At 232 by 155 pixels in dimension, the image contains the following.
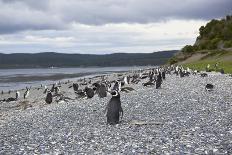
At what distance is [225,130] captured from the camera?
13.1m

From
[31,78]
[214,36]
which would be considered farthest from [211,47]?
[31,78]

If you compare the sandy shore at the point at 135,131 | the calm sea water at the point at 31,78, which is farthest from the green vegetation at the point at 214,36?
the sandy shore at the point at 135,131

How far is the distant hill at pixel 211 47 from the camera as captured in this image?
83812mm

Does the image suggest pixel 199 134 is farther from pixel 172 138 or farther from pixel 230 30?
pixel 230 30

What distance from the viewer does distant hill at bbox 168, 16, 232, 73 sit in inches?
3300

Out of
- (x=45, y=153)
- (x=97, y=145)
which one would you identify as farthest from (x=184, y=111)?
(x=45, y=153)

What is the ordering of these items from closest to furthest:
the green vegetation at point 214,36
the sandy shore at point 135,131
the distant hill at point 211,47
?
the sandy shore at point 135,131
the distant hill at point 211,47
the green vegetation at point 214,36

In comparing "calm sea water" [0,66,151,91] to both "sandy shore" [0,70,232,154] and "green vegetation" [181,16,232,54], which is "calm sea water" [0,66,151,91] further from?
"sandy shore" [0,70,232,154]

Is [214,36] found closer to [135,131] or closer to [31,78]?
[31,78]

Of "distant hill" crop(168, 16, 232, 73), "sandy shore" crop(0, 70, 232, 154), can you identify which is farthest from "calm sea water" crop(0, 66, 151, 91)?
"sandy shore" crop(0, 70, 232, 154)

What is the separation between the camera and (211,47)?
96688 mm

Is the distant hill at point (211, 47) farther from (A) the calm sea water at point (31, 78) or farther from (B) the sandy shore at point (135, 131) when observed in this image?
(B) the sandy shore at point (135, 131)

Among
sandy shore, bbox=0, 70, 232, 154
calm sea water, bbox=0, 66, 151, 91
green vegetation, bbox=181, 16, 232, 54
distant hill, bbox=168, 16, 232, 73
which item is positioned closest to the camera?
sandy shore, bbox=0, 70, 232, 154

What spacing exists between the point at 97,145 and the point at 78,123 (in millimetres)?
4740
